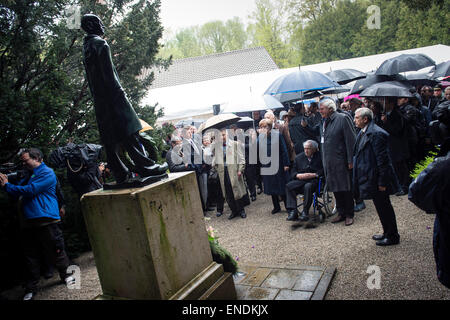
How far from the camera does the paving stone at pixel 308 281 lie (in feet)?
12.3

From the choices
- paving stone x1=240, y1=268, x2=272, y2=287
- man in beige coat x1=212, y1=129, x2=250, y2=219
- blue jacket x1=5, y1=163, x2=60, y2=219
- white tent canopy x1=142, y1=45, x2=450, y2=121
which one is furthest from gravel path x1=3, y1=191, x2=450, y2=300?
white tent canopy x1=142, y1=45, x2=450, y2=121

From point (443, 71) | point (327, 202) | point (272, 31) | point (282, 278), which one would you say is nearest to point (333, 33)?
point (272, 31)

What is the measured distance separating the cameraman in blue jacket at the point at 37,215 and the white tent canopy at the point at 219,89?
904 cm

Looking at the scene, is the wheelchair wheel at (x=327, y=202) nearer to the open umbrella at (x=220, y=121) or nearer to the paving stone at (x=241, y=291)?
the open umbrella at (x=220, y=121)

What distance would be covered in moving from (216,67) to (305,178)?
868 inches

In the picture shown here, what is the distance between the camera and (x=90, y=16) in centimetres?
296

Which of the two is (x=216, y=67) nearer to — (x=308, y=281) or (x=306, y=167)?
(x=306, y=167)

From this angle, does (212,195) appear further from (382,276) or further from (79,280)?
(382,276)

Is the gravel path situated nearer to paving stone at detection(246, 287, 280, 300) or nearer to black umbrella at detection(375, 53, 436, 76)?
paving stone at detection(246, 287, 280, 300)

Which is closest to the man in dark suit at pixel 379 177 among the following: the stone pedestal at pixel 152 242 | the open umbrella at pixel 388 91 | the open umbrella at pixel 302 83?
the open umbrella at pixel 388 91

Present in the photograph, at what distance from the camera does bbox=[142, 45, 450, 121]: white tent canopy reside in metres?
13.8

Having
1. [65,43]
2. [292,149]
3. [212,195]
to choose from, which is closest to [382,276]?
[292,149]

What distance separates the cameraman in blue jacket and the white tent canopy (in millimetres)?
9044
